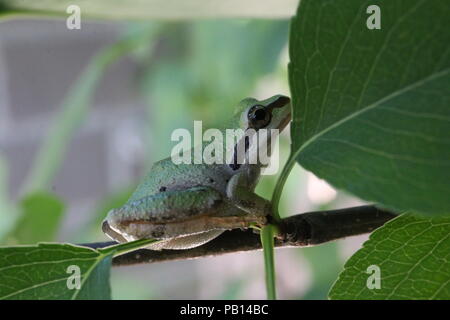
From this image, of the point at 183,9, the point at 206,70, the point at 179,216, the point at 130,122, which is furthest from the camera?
the point at 130,122

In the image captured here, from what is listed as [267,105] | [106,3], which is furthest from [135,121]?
[267,105]

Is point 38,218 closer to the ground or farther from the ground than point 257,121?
closer to the ground

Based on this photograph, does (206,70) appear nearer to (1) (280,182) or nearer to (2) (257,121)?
(2) (257,121)

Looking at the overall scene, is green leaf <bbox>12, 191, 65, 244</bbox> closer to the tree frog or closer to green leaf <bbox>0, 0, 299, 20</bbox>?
green leaf <bbox>0, 0, 299, 20</bbox>

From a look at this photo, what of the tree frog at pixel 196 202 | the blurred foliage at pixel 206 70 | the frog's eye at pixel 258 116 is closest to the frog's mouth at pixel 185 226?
the tree frog at pixel 196 202

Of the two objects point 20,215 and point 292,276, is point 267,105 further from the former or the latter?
point 292,276

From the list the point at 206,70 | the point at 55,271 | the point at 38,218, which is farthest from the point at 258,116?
the point at 206,70
